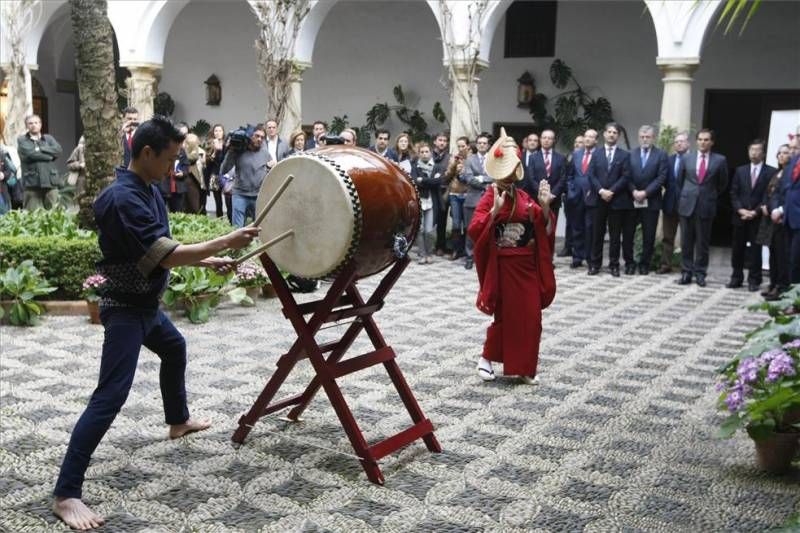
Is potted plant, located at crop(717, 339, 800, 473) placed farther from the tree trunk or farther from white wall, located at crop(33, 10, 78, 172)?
white wall, located at crop(33, 10, 78, 172)

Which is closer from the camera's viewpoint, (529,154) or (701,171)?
(701,171)

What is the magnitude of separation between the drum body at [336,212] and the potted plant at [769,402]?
1.81 metres

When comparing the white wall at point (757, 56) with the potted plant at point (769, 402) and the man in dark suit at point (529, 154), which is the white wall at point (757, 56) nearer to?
the man in dark suit at point (529, 154)

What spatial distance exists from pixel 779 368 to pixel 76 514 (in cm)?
325

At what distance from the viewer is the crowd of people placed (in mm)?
10695

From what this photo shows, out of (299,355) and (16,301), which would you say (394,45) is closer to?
(16,301)

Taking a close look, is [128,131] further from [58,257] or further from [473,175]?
[473,175]

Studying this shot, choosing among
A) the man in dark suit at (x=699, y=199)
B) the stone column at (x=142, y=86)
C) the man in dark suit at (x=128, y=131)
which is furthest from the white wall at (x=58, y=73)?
the man in dark suit at (x=699, y=199)

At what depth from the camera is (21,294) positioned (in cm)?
753

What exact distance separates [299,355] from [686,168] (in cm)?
827

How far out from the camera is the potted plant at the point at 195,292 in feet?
25.6

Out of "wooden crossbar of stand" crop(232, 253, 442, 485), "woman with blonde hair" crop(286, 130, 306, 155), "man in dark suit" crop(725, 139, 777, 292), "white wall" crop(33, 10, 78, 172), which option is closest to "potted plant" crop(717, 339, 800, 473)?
"wooden crossbar of stand" crop(232, 253, 442, 485)

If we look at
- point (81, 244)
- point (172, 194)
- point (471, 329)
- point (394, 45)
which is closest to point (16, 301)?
point (81, 244)

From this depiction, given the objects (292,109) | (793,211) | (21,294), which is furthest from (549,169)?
(21,294)
